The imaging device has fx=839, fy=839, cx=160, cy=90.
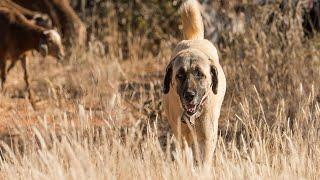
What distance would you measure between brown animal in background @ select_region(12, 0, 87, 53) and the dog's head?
5.25 metres

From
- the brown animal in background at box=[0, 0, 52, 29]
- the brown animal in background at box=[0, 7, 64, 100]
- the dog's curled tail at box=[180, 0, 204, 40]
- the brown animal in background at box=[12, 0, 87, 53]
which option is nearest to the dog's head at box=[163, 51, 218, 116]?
the dog's curled tail at box=[180, 0, 204, 40]

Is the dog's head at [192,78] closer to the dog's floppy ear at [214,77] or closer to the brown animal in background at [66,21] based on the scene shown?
the dog's floppy ear at [214,77]

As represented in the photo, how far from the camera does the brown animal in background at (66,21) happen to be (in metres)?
11.0

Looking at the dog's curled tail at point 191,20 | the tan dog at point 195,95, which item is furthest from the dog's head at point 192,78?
the dog's curled tail at point 191,20

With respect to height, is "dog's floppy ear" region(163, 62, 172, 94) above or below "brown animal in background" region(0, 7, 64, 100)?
above

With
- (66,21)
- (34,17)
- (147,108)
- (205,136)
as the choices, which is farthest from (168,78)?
(66,21)

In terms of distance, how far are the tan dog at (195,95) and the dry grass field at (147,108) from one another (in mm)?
138

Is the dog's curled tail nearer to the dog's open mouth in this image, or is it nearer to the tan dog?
the tan dog

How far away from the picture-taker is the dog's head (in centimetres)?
562

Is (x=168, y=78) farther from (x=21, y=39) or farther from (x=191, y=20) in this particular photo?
(x=21, y=39)

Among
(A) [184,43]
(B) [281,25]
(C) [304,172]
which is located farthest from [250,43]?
(C) [304,172]

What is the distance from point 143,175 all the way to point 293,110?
2.93 meters

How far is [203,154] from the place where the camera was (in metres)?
5.97

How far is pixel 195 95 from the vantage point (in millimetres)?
5613
